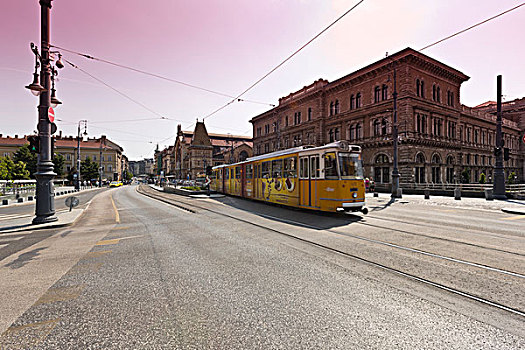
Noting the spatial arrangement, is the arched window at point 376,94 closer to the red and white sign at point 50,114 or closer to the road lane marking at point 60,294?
the red and white sign at point 50,114

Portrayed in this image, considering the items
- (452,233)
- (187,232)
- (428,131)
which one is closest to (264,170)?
(187,232)

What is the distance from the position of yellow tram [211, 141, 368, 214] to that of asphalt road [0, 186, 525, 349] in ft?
11.6

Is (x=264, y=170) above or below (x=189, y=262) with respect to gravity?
above

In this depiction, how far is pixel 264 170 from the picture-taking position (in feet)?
50.8

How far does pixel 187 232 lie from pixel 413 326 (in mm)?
6411

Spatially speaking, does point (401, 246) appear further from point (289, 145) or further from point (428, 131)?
point (289, 145)

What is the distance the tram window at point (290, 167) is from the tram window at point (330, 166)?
2.01 metres

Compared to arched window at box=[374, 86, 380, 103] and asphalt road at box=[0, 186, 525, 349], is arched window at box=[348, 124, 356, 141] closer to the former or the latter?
arched window at box=[374, 86, 380, 103]

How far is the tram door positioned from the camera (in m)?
11.2

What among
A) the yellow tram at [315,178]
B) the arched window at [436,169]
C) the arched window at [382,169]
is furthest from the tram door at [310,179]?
the arched window at [436,169]

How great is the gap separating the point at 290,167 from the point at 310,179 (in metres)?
1.56

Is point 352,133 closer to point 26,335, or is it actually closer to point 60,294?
point 60,294

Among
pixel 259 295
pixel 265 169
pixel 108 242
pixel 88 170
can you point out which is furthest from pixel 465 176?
pixel 88 170

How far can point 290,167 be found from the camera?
1280cm
